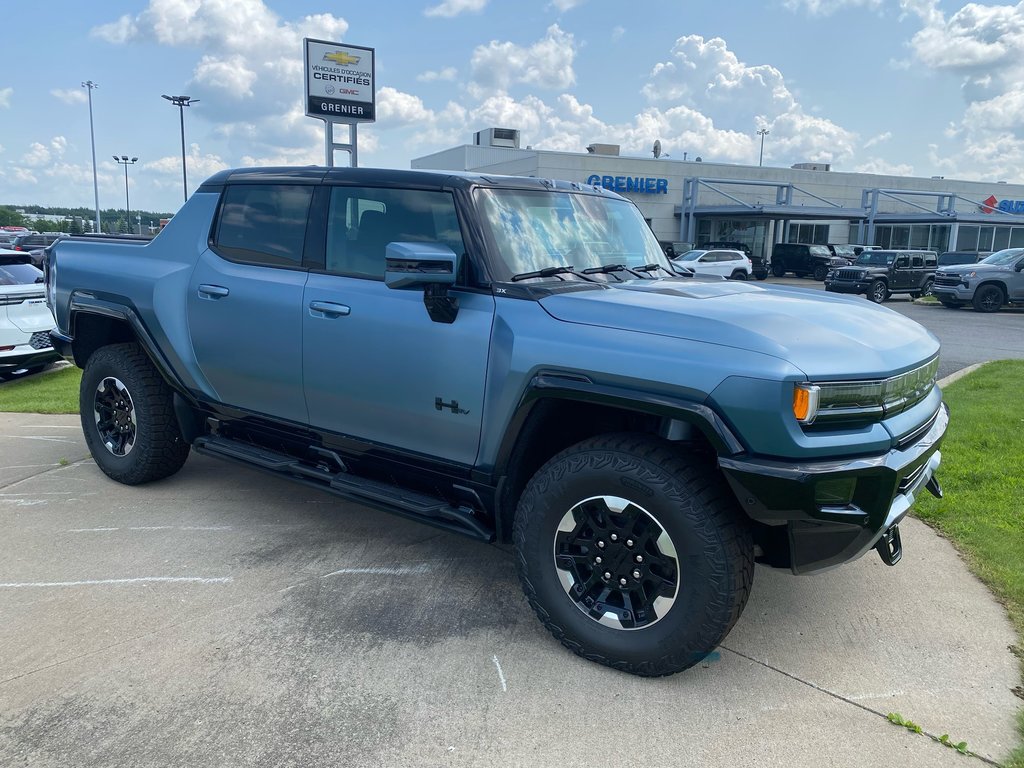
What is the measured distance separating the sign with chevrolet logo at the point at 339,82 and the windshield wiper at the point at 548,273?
18.4 metres

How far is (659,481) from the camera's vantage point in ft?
9.33

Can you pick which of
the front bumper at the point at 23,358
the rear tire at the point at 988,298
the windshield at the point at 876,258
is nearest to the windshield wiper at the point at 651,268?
the front bumper at the point at 23,358

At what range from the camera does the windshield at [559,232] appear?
3.49 metres

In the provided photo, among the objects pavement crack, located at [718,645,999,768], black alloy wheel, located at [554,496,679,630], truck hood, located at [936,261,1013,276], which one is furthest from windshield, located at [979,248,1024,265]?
black alloy wheel, located at [554,496,679,630]

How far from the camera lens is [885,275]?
2492cm

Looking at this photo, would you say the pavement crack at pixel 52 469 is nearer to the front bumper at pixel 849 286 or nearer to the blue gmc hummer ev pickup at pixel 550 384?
the blue gmc hummer ev pickup at pixel 550 384

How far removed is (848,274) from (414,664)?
82.1 feet

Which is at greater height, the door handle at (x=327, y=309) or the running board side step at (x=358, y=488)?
the door handle at (x=327, y=309)

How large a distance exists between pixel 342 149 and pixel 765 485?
2043 centimetres

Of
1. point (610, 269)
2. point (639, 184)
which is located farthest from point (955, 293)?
point (639, 184)

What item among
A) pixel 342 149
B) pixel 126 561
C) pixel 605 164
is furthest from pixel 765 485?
pixel 605 164

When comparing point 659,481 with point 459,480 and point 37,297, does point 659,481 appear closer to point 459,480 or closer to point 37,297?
point 459,480

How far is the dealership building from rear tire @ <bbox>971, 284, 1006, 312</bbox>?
19.9 meters

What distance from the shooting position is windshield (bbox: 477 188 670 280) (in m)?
3.49
